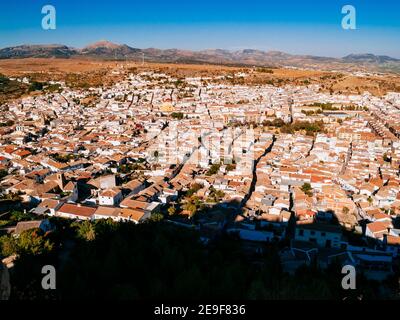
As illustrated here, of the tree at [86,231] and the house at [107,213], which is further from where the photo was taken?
the house at [107,213]

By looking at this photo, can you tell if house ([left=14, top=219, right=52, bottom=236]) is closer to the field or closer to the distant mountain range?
the field

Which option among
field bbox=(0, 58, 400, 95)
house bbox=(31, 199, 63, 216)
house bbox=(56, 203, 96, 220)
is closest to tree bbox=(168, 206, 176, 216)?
house bbox=(56, 203, 96, 220)

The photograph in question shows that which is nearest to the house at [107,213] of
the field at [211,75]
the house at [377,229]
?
the house at [377,229]

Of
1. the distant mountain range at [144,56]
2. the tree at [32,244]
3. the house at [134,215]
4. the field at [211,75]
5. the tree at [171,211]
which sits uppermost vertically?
the distant mountain range at [144,56]

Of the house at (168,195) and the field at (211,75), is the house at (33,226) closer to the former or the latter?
the house at (168,195)

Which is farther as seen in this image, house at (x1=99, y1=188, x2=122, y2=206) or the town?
house at (x1=99, y1=188, x2=122, y2=206)

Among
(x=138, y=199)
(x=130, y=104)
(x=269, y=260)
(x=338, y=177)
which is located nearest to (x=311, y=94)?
(x=130, y=104)
